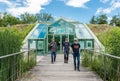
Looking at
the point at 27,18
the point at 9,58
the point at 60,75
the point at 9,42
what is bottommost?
the point at 60,75

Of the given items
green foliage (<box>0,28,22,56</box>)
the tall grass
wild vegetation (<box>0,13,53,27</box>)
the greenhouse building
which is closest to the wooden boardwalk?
the tall grass

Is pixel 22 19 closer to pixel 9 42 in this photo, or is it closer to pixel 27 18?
pixel 27 18

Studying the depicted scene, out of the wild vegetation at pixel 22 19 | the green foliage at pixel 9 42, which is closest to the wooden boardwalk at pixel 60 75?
the green foliage at pixel 9 42

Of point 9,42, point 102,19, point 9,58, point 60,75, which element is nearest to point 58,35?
point 60,75

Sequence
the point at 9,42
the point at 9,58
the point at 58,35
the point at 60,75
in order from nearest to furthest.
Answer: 1. the point at 9,58
2. the point at 9,42
3. the point at 60,75
4. the point at 58,35

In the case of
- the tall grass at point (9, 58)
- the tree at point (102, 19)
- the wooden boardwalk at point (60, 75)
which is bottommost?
the wooden boardwalk at point (60, 75)

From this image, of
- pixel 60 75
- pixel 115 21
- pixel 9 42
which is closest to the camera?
pixel 9 42

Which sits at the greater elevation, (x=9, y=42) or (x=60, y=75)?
(x=9, y=42)

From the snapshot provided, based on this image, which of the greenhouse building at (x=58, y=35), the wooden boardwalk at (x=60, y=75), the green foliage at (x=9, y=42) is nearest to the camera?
the green foliage at (x=9, y=42)

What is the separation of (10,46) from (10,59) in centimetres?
82

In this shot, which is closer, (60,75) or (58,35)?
(60,75)

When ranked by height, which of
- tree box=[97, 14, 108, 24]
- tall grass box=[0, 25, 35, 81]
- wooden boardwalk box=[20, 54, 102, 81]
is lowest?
wooden boardwalk box=[20, 54, 102, 81]

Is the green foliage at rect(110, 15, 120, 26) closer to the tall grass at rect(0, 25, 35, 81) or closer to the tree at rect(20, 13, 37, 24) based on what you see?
the tree at rect(20, 13, 37, 24)

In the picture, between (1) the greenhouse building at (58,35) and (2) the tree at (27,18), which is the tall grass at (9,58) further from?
(2) the tree at (27,18)
